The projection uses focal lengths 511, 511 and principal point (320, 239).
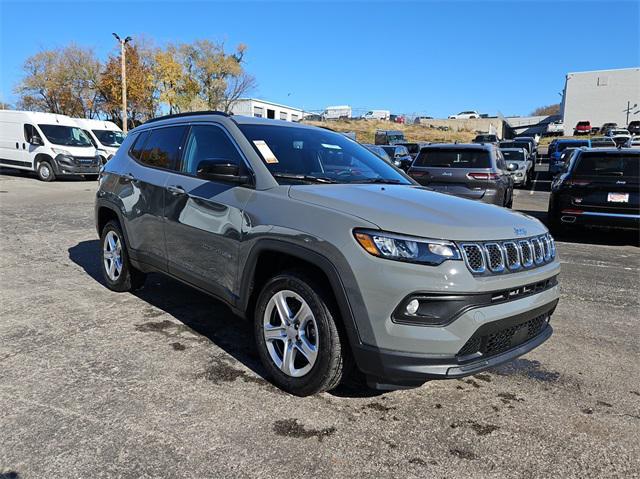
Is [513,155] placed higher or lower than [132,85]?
lower

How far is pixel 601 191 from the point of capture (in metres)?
8.20

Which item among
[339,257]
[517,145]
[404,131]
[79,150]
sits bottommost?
[339,257]

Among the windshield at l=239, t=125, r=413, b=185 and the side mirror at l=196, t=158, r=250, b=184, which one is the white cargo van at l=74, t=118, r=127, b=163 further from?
the side mirror at l=196, t=158, r=250, b=184

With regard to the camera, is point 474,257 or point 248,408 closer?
point 474,257

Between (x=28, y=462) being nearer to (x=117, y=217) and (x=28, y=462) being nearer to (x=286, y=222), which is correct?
(x=286, y=222)

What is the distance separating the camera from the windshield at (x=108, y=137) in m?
22.5

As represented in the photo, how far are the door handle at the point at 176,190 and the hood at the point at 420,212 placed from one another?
3.88 ft

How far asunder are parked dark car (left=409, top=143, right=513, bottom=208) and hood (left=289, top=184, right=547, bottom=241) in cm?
662

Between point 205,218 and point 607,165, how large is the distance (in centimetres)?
730

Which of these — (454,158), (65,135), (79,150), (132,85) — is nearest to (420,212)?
(454,158)

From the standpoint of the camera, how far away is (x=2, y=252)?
7160 millimetres

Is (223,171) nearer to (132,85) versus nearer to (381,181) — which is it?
(381,181)

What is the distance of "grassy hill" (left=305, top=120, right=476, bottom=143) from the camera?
62062mm

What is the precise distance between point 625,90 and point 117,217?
81010 mm
